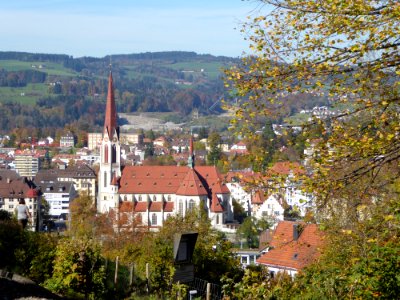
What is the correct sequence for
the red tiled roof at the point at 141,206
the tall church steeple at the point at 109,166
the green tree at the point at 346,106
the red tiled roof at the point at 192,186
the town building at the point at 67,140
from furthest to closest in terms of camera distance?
the town building at the point at 67,140 → the tall church steeple at the point at 109,166 → the red tiled roof at the point at 141,206 → the red tiled roof at the point at 192,186 → the green tree at the point at 346,106

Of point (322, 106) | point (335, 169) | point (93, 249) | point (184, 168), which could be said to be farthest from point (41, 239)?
point (184, 168)

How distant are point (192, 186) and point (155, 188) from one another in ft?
12.5

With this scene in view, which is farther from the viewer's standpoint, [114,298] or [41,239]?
[41,239]

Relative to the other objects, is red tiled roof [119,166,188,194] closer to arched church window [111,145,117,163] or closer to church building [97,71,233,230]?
church building [97,71,233,230]

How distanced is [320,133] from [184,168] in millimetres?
62279

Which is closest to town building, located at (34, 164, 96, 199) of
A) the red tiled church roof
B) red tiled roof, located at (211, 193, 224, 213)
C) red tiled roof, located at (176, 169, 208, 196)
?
the red tiled church roof

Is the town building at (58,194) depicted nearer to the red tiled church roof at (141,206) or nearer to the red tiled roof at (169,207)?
the red tiled church roof at (141,206)

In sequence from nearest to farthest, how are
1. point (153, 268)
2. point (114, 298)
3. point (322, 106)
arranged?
point (322, 106)
point (114, 298)
point (153, 268)

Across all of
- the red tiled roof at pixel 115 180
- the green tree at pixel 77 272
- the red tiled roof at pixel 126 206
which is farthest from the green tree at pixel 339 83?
the red tiled roof at pixel 115 180

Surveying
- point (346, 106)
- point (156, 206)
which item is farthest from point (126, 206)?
point (346, 106)

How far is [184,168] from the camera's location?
7081 cm

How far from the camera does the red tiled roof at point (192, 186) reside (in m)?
67.4

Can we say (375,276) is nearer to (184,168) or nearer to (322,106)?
(322,106)

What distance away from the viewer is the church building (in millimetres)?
67812
